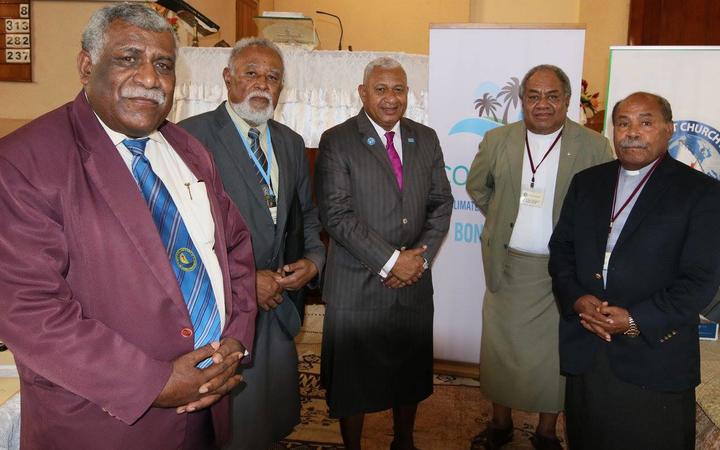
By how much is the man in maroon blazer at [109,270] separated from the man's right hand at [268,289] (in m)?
0.59

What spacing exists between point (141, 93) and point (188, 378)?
70 cm

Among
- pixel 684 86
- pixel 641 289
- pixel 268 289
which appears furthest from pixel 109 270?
pixel 684 86

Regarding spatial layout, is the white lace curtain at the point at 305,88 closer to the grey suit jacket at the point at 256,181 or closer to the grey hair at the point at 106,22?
the grey suit jacket at the point at 256,181

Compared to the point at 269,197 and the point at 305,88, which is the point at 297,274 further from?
the point at 305,88

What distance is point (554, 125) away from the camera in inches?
114

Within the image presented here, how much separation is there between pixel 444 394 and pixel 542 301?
1.08 metres

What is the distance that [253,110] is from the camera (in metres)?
2.36

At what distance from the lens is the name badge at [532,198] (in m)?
2.84

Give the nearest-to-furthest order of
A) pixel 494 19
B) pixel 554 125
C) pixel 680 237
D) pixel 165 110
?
pixel 165 110 → pixel 680 237 → pixel 554 125 → pixel 494 19

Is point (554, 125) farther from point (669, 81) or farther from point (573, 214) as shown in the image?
point (669, 81)

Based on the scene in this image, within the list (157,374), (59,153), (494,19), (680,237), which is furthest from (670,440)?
(494,19)

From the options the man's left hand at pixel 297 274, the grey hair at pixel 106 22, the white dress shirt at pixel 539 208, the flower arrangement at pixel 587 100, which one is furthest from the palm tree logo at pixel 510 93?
the grey hair at pixel 106 22

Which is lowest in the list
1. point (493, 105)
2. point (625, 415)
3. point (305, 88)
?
point (625, 415)

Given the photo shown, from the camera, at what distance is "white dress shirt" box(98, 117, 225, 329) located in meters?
1.51
